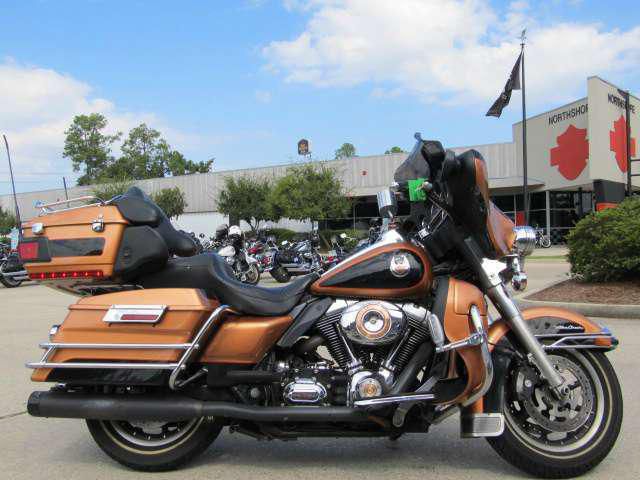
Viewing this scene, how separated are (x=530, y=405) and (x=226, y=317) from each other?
1784 millimetres

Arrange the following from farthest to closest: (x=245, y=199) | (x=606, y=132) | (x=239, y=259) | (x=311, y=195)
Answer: (x=245, y=199) → (x=311, y=195) → (x=606, y=132) → (x=239, y=259)

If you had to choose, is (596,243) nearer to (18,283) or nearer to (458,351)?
(458,351)

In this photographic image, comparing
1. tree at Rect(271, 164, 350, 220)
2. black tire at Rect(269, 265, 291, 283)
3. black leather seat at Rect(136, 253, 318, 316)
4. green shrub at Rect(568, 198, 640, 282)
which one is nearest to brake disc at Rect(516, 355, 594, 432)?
black leather seat at Rect(136, 253, 318, 316)

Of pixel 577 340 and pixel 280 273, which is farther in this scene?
pixel 280 273

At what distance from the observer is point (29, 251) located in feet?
11.3

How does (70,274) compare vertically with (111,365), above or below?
above

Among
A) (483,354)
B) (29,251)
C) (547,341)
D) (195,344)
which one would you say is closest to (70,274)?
(29,251)

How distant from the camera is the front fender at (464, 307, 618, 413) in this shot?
10.5 ft

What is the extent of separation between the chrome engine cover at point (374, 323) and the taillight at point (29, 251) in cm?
184

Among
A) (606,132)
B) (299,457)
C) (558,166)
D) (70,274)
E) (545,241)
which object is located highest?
(606,132)

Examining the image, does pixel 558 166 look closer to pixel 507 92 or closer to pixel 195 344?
pixel 507 92

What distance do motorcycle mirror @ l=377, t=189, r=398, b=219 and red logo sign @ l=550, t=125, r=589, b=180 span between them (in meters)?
30.9

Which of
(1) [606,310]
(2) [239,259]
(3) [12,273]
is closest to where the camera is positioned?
(1) [606,310]

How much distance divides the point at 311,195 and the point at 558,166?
14.3 m
